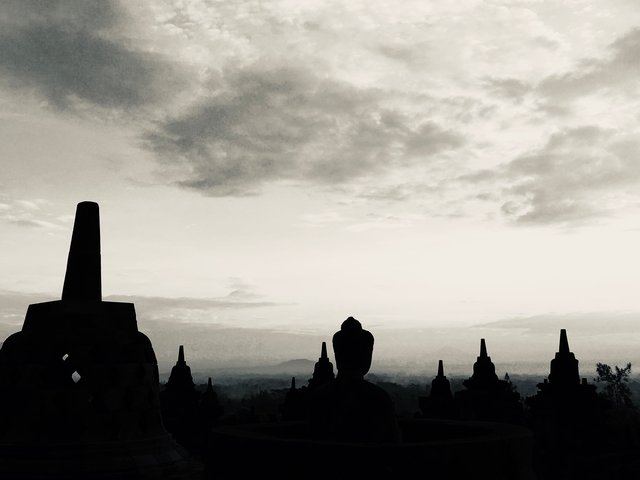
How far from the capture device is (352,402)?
23.4 ft

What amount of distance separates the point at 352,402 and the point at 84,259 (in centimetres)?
973

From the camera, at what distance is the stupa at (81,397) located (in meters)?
13.4

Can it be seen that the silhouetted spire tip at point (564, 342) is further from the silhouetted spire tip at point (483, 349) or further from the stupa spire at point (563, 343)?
the silhouetted spire tip at point (483, 349)

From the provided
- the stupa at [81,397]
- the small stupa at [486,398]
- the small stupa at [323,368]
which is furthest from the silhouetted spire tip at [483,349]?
the stupa at [81,397]

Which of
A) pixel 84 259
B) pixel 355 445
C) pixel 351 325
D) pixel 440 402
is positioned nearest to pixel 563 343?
pixel 440 402

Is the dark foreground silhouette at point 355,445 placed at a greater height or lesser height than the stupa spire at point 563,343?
lesser

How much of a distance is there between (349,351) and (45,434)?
891 centimetres

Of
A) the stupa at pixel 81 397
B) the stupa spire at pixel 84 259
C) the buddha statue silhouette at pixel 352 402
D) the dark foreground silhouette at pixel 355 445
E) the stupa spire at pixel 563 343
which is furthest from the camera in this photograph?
the stupa spire at pixel 563 343

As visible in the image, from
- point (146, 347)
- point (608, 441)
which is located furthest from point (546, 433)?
point (146, 347)

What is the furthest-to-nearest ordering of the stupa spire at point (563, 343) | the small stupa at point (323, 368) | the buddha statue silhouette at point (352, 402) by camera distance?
the small stupa at point (323, 368) < the stupa spire at point (563, 343) < the buddha statue silhouette at point (352, 402)

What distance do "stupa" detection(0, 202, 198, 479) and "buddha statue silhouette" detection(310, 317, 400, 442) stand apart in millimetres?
7591

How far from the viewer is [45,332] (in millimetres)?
14141

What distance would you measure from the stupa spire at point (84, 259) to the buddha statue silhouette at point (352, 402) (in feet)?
29.4

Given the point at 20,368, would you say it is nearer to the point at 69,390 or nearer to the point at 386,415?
the point at 69,390
